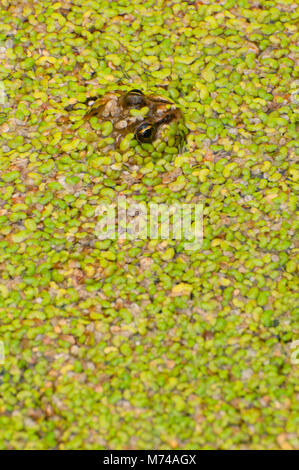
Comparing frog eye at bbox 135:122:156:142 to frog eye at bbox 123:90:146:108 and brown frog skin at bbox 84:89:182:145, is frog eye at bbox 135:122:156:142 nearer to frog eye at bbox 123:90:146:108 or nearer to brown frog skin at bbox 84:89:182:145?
brown frog skin at bbox 84:89:182:145

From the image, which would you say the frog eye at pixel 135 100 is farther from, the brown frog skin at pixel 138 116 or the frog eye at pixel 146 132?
the frog eye at pixel 146 132

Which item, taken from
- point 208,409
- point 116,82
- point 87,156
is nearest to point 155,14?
point 116,82

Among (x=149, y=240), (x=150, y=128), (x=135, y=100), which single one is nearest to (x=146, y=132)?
(x=150, y=128)

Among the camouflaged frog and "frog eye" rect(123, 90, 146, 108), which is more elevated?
"frog eye" rect(123, 90, 146, 108)

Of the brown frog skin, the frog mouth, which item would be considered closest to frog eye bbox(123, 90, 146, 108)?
the brown frog skin

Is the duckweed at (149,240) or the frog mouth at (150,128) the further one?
the frog mouth at (150,128)

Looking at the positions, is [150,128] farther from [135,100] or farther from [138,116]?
[135,100]

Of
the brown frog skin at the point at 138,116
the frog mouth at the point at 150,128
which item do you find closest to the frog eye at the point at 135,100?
the brown frog skin at the point at 138,116
